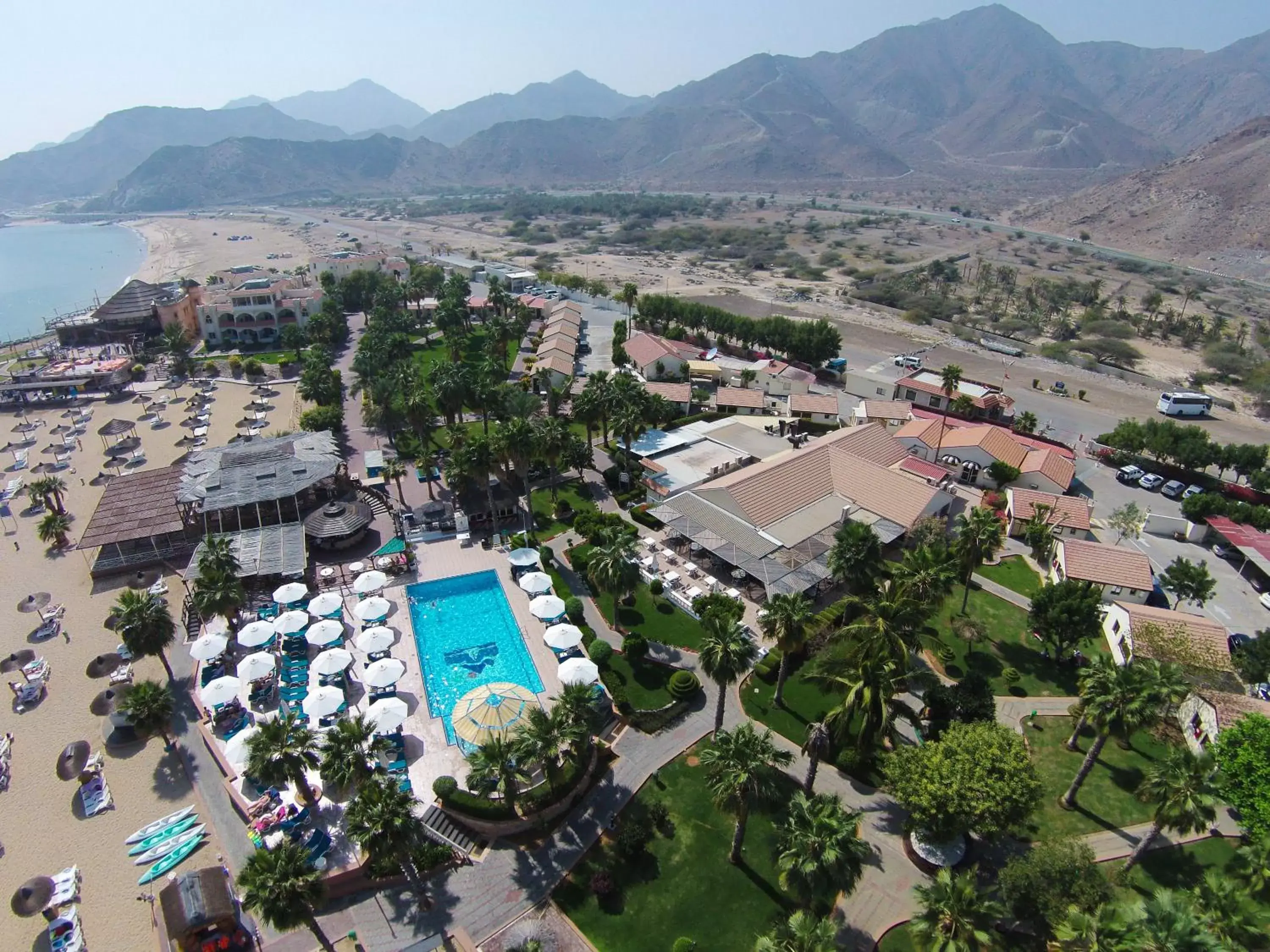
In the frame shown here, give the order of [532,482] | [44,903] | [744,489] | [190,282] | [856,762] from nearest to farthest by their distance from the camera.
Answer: [44,903] → [856,762] → [744,489] → [532,482] → [190,282]

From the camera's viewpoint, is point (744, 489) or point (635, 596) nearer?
point (635, 596)

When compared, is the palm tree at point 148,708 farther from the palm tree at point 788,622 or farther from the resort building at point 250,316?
the resort building at point 250,316

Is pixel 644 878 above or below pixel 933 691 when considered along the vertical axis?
below

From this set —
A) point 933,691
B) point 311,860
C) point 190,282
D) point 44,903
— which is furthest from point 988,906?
point 190,282

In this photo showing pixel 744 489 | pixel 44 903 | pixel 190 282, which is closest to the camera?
pixel 44 903

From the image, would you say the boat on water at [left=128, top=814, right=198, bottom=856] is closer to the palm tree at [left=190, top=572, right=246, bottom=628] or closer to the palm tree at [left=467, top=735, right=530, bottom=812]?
the palm tree at [left=190, top=572, right=246, bottom=628]

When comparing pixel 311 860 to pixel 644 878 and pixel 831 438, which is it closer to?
pixel 644 878

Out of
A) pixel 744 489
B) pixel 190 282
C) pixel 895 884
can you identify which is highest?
pixel 190 282
